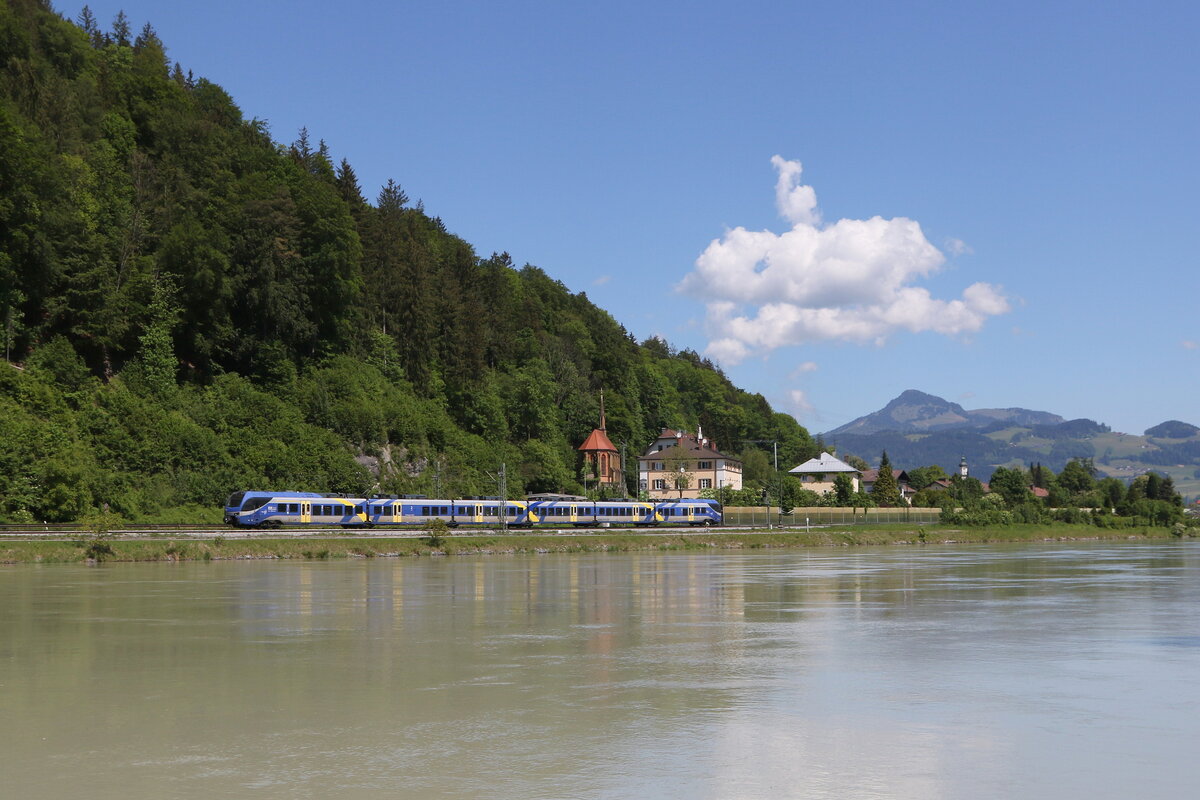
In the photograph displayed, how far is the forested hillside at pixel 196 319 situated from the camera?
71000 millimetres

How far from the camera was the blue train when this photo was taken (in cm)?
7012

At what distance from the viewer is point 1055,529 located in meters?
110

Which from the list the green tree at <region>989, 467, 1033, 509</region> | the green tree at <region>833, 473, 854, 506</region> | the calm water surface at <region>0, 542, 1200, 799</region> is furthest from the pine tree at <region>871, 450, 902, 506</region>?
the calm water surface at <region>0, 542, 1200, 799</region>

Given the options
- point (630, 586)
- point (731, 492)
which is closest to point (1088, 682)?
point (630, 586)

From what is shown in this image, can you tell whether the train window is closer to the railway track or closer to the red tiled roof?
the railway track

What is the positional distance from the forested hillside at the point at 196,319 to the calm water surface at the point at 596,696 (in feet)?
129

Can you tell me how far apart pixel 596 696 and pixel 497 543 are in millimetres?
53525

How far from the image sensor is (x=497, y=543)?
228 feet

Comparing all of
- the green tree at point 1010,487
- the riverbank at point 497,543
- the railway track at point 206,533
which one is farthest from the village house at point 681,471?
the railway track at point 206,533

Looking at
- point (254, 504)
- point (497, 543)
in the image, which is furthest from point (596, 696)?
point (254, 504)

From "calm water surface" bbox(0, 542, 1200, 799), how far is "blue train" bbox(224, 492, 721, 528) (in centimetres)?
3517

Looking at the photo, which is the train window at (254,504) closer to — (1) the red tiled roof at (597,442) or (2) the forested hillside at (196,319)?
(2) the forested hillside at (196,319)

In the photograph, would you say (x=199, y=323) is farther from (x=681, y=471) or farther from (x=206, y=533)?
(x=681, y=471)

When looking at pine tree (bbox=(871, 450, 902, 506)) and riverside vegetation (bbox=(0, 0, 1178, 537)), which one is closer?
riverside vegetation (bbox=(0, 0, 1178, 537))
